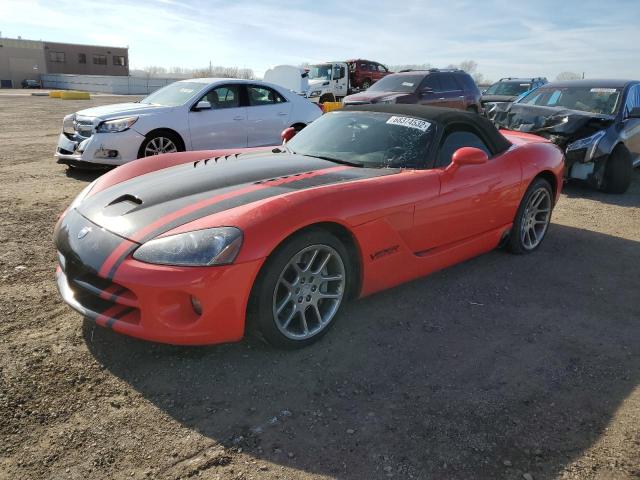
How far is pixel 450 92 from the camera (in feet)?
40.1

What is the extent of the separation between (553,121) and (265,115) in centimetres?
436

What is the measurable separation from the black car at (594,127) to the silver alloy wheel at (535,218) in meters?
2.74

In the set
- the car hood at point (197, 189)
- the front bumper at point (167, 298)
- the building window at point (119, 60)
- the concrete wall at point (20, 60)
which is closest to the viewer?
the front bumper at point (167, 298)

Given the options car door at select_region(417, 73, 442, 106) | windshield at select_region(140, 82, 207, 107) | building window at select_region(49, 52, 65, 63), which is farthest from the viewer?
building window at select_region(49, 52, 65, 63)

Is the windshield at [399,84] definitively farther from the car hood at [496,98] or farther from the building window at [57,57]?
the building window at [57,57]

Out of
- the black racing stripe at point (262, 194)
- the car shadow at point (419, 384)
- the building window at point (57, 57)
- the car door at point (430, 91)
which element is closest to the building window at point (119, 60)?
the building window at point (57, 57)

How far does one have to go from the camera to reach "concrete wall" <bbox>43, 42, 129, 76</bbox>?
67812 millimetres

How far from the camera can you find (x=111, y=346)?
109 inches

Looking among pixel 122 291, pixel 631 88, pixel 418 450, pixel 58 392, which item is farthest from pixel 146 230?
pixel 631 88

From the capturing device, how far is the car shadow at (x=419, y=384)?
6.92 feet

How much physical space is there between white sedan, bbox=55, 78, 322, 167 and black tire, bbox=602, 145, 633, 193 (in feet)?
15.3

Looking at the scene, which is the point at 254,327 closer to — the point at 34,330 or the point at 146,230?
the point at 146,230

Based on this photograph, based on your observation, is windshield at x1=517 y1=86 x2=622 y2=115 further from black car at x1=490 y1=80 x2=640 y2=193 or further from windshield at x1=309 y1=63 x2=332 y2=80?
windshield at x1=309 y1=63 x2=332 y2=80

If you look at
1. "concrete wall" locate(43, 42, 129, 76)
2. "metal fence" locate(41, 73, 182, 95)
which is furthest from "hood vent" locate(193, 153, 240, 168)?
"concrete wall" locate(43, 42, 129, 76)
